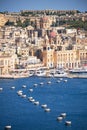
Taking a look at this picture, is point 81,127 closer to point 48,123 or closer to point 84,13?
point 48,123

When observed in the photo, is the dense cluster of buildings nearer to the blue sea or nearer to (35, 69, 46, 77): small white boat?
(35, 69, 46, 77): small white boat

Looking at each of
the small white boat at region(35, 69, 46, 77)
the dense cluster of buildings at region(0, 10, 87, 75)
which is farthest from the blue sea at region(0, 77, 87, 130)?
the dense cluster of buildings at region(0, 10, 87, 75)

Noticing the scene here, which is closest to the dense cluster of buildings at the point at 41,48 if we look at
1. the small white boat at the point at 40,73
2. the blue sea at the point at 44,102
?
the small white boat at the point at 40,73

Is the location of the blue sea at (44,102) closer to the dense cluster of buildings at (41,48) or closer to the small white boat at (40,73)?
the small white boat at (40,73)

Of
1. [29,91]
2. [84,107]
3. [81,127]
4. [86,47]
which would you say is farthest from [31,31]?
[81,127]

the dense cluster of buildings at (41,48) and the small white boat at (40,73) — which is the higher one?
the dense cluster of buildings at (41,48)

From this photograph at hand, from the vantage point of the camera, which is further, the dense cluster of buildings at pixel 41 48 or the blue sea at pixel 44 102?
the dense cluster of buildings at pixel 41 48
